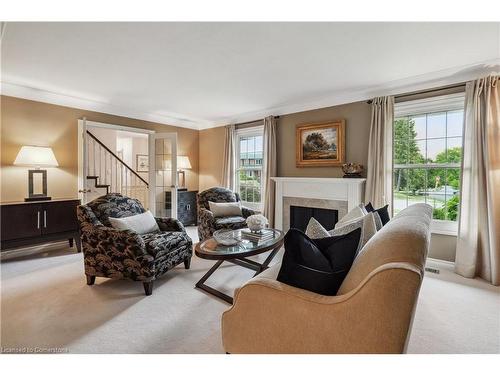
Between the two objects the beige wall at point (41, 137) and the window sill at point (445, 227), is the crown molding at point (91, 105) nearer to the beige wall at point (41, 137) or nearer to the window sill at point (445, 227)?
the beige wall at point (41, 137)

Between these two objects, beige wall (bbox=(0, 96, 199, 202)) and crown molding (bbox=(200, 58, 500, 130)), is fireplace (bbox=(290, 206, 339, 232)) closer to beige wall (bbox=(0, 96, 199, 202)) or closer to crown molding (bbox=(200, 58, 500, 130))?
crown molding (bbox=(200, 58, 500, 130))

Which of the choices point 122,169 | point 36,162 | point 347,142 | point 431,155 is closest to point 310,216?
point 347,142

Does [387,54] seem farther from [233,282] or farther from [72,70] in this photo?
[72,70]

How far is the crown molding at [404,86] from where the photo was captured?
275 centimetres

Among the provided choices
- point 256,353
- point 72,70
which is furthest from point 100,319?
point 72,70

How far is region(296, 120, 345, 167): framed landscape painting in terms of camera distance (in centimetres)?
388

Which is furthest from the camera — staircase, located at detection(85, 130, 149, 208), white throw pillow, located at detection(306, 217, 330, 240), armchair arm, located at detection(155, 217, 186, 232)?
staircase, located at detection(85, 130, 149, 208)

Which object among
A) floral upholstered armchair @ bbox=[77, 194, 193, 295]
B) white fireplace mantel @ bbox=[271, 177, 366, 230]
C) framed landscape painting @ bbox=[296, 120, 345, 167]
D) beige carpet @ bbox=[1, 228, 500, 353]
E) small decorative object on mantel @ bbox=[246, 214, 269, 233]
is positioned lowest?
beige carpet @ bbox=[1, 228, 500, 353]

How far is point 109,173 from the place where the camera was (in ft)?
18.7

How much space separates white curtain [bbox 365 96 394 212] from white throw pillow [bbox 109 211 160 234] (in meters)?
2.94

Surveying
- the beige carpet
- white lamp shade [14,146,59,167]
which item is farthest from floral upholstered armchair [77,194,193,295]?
white lamp shade [14,146,59,167]

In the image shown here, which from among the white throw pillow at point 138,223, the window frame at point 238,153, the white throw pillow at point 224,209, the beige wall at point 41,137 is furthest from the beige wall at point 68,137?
the white throw pillow at point 138,223

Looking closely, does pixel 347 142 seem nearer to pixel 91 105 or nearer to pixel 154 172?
pixel 154 172

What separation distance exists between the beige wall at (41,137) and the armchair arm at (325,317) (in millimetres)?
3886
